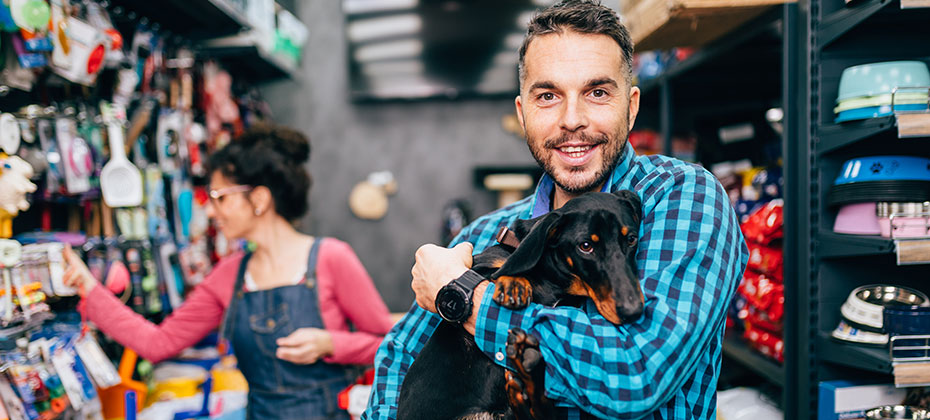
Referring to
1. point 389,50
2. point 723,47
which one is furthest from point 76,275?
point 389,50

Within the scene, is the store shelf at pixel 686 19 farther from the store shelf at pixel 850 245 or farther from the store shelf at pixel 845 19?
the store shelf at pixel 850 245

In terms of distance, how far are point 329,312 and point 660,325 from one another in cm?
133

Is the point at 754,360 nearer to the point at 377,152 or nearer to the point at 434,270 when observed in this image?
the point at 434,270

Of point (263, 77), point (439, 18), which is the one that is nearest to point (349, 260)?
point (263, 77)

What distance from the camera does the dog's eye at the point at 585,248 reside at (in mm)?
1013

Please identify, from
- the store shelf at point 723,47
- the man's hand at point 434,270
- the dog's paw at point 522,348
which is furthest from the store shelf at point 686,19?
the dog's paw at point 522,348

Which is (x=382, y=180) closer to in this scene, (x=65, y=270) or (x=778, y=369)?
(x=65, y=270)

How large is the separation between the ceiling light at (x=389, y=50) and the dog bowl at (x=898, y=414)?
3352mm

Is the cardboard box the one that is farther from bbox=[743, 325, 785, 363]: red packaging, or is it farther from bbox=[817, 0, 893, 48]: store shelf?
bbox=[817, 0, 893, 48]: store shelf

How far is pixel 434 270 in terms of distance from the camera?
1.08m

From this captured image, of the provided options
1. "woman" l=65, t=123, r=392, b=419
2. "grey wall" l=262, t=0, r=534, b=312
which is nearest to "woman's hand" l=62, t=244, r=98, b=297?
"woman" l=65, t=123, r=392, b=419

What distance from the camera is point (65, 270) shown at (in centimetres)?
158

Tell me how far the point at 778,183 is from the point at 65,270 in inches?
91.3

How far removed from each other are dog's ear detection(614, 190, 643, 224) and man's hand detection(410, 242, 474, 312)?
323mm
